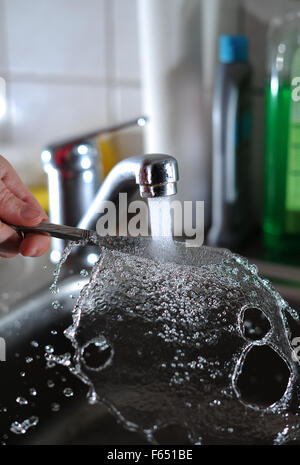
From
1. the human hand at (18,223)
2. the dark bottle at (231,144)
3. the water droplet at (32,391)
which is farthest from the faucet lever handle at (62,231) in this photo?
the dark bottle at (231,144)

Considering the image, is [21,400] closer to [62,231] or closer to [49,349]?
[49,349]

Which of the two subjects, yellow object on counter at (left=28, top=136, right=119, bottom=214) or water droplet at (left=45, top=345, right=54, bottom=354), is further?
yellow object on counter at (left=28, top=136, right=119, bottom=214)

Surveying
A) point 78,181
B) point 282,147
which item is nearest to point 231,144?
point 282,147

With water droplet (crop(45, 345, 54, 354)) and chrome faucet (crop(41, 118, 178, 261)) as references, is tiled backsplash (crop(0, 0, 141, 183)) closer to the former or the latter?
chrome faucet (crop(41, 118, 178, 261))

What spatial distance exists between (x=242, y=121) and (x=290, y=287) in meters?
0.21

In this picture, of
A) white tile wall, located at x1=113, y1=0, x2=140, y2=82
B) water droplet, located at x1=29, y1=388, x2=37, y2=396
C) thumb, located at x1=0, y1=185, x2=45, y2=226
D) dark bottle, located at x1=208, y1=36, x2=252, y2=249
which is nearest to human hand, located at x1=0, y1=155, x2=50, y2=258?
thumb, located at x1=0, y1=185, x2=45, y2=226

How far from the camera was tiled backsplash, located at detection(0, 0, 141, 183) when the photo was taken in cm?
77

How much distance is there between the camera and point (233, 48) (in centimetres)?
59

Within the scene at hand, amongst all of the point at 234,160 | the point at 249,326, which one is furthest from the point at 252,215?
the point at 249,326

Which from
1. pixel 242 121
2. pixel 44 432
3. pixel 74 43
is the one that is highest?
pixel 74 43

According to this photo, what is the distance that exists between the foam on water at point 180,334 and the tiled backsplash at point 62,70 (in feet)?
1.29

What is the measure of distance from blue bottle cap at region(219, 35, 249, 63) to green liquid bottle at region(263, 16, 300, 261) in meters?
0.03
